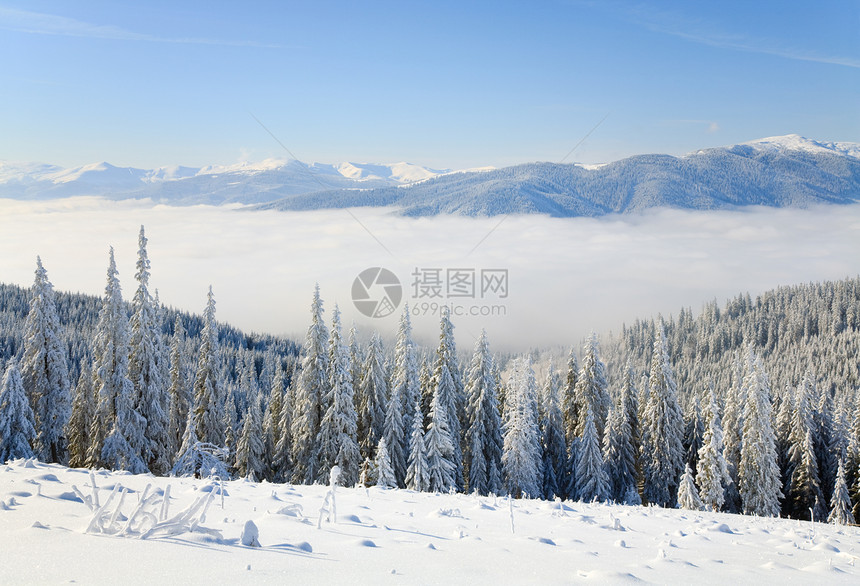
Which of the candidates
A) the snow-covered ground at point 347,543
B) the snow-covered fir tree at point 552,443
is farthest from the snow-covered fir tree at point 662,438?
the snow-covered ground at point 347,543

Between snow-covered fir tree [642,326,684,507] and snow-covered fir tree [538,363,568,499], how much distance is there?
20.2 ft

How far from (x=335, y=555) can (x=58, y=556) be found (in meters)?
2.59

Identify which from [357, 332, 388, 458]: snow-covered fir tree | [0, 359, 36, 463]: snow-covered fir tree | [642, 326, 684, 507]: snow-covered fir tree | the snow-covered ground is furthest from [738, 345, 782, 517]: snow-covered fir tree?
[0, 359, 36, 463]: snow-covered fir tree

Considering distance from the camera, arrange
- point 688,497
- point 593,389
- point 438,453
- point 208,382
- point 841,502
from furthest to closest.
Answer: point 593,389
point 841,502
point 208,382
point 688,497
point 438,453

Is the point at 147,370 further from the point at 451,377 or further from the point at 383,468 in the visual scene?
the point at 451,377

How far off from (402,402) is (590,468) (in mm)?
13670

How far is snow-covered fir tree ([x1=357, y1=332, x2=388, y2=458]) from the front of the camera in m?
37.1

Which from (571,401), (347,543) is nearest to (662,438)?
(571,401)

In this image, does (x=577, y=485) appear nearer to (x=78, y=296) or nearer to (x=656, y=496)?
(x=656, y=496)

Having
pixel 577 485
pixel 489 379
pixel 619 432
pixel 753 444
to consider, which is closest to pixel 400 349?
pixel 489 379

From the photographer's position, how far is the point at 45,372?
31.6m

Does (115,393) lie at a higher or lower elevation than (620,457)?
higher

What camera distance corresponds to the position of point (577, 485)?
38406mm

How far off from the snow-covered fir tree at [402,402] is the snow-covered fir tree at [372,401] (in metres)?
0.80
